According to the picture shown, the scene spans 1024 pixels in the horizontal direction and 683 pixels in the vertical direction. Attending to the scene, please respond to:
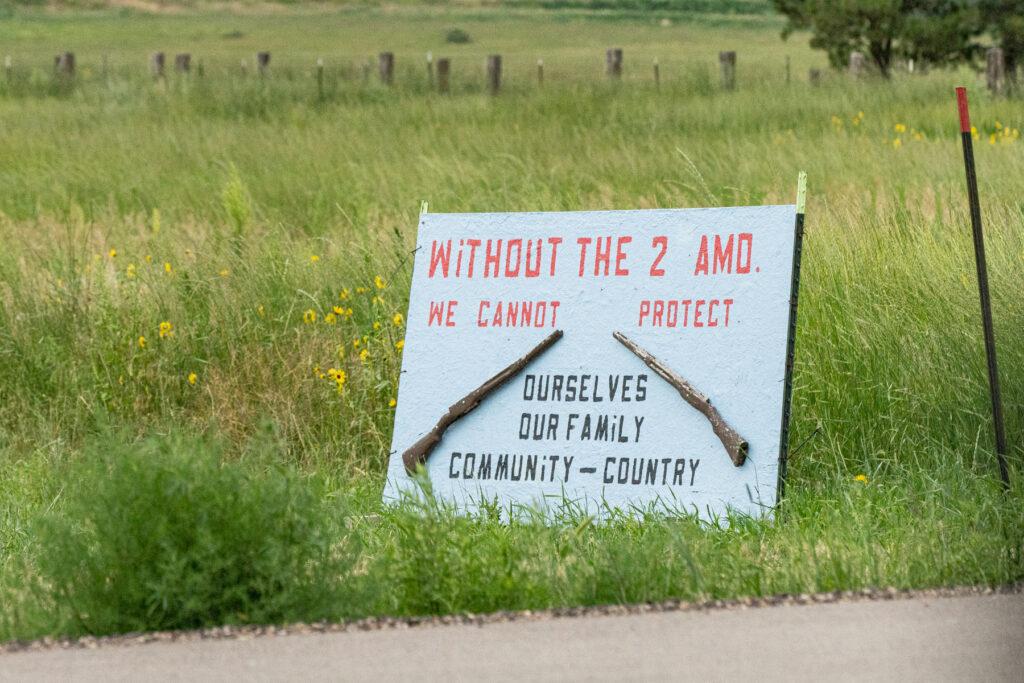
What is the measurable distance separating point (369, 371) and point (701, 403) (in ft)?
7.20

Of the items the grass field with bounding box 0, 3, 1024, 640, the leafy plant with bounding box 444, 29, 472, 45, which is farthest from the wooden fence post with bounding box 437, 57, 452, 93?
the leafy plant with bounding box 444, 29, 472, 45

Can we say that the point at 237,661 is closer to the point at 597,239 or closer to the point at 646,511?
the point at 646,511

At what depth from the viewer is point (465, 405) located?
6.23 m

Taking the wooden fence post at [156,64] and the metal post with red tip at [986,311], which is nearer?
the metal post with red tip at [986,311]

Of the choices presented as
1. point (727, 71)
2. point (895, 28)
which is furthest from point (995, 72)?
point (895, 28)

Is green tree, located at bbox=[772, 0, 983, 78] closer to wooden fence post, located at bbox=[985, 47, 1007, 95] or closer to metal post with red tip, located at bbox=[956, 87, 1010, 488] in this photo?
wooden fence post, located at bbox=[985, 47, 1007, 95]

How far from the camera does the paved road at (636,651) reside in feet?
13.4

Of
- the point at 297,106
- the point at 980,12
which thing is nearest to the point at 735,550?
the point at 297,106

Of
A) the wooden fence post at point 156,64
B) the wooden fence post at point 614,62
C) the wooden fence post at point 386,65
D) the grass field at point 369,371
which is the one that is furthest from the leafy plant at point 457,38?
the grass field at point 369,371

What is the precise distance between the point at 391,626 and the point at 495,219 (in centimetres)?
228

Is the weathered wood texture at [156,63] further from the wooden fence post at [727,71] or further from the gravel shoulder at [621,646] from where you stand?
the gravel shoulder at [621,646]

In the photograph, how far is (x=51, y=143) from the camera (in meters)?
17.2

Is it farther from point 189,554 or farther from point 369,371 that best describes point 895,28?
point 189,554

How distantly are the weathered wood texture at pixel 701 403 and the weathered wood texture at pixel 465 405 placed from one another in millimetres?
322
